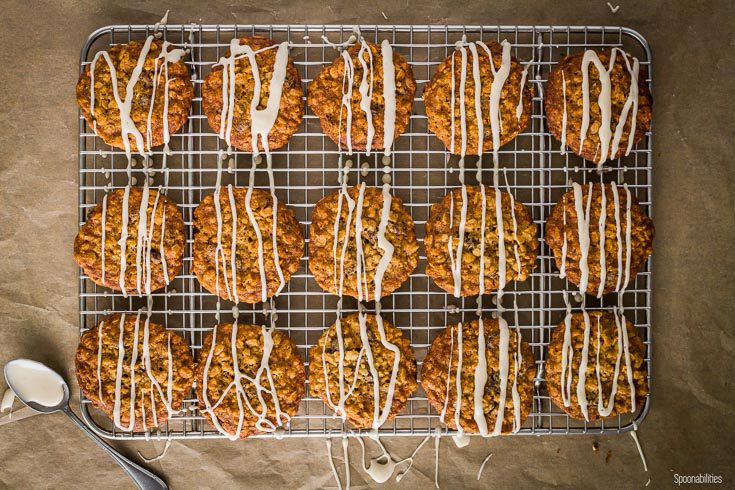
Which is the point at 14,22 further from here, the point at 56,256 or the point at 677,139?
the point at 677,139

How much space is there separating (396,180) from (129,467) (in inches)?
73.5

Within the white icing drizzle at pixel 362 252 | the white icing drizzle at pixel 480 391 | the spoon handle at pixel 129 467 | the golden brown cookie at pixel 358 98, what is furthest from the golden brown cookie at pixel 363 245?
the spoon handle at pixel 129 467

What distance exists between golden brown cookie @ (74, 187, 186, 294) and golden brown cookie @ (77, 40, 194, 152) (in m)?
0.28

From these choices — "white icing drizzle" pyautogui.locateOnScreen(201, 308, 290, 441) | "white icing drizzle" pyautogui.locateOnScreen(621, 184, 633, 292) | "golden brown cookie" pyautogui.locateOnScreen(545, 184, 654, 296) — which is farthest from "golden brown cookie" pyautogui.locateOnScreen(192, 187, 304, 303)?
"white icing drizzle" pyautogui.locateOnScreen(621, 184, 633, 292)

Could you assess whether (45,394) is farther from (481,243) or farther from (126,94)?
(481,243)

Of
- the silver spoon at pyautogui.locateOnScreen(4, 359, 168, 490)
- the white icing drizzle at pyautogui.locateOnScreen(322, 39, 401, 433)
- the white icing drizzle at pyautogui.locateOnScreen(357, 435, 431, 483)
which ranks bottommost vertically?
the white icing drizzle at pyautogui.locateOnScreen(357, 435, 431, 483)

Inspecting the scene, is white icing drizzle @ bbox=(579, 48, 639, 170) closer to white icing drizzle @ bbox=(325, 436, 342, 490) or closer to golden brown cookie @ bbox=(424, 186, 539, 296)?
golden brown cookie @ bbox=(424, 186, 539, 296)

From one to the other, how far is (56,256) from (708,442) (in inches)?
131

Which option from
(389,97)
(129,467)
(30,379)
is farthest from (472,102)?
(30,379)

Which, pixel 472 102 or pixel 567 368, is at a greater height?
pixel 472 102

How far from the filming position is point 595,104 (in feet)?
7.65

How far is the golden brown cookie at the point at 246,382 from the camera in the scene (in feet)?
7.60

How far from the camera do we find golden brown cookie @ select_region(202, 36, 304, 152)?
2.34 m

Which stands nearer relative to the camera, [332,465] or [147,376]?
[147,376]
